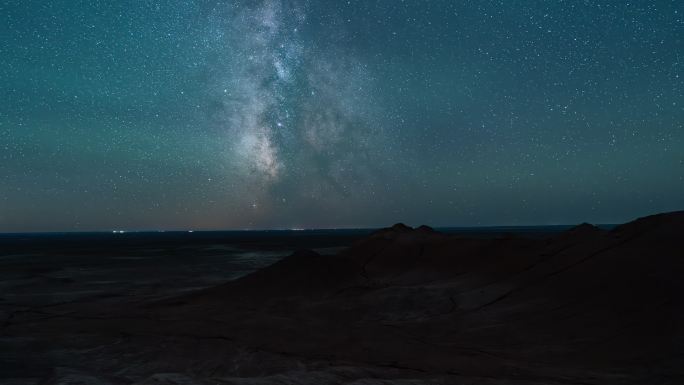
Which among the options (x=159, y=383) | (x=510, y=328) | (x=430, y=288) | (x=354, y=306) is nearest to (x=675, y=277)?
(x=510, y=328)

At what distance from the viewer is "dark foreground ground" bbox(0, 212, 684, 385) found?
8070 millimetres

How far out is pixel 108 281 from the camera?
27266 mm

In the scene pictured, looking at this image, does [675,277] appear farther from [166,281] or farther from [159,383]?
[166,281]

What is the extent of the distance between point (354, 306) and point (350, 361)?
6971 mm

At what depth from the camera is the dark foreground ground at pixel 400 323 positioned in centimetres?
807

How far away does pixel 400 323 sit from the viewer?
1286 centimetres

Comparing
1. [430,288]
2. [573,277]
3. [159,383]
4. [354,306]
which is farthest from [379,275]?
[159,383]

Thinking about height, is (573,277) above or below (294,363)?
above

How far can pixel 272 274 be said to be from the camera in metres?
19.9

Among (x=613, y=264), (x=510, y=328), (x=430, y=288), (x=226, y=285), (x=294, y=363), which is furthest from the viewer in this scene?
(x=226, y=285)

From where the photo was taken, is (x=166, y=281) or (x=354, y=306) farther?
(x=166, y=281)

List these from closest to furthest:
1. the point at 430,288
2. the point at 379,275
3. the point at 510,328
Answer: the point at 510,328, the point at 430,288, the point at 379,275

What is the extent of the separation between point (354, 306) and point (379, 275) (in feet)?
23.0

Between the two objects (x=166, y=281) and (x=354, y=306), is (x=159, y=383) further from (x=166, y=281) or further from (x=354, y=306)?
(x=166, y=281)
